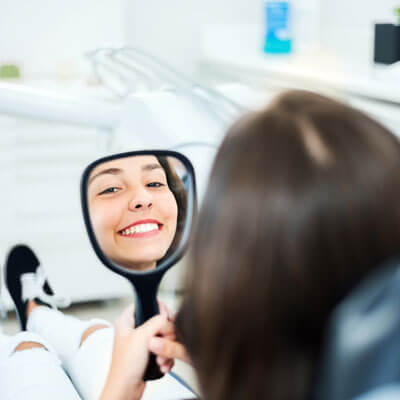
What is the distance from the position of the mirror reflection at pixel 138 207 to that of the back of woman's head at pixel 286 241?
0.25m

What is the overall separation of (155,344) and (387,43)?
125 centimetres

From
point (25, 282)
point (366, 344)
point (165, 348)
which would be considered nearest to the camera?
point (366, 344)

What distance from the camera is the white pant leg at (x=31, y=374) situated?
0.73m

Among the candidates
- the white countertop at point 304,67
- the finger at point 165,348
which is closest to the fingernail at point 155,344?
the finger at point 165,348

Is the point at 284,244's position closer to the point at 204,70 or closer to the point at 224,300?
the point at 224,300

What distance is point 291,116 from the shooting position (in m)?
0.42

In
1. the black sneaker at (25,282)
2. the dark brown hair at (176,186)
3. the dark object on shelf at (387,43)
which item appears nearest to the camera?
the dark brown hair at (176,186)

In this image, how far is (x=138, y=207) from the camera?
2.28ft

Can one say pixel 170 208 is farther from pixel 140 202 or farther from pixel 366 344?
pixel 366 344

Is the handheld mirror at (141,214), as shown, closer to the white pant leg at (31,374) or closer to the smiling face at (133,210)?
the smiling face at (133,210)

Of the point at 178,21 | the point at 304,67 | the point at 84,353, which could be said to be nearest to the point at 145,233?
the point at 84,353

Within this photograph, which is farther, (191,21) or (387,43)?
(191,21)

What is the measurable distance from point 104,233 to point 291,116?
0.29m

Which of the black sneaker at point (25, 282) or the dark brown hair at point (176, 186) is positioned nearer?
the dark brown hair at point (176, 186)
